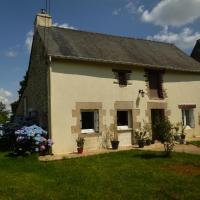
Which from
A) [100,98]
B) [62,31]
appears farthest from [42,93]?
[62,31]

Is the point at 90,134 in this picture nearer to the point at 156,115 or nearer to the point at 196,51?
the point at 156,115

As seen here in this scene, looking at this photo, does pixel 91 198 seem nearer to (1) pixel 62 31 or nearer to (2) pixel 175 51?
(1) pixel 62 31

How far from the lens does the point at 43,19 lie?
53.4ft

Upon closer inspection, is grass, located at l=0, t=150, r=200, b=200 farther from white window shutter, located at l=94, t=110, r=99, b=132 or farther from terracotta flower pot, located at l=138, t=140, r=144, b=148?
white window shutter, located at l=94, t=110, r=99, b=132

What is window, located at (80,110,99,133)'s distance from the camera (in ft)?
45.9

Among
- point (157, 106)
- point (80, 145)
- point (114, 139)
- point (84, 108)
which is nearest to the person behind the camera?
point (80, 145)

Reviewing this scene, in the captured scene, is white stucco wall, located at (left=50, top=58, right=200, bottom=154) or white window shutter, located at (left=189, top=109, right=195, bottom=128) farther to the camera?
white window shutter, located at (left=189, top=109, right=195, bottom=128)

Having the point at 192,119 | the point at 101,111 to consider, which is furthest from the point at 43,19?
the point at 192,119

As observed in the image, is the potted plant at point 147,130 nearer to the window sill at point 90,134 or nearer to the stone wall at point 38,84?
the window sill at point 90,134

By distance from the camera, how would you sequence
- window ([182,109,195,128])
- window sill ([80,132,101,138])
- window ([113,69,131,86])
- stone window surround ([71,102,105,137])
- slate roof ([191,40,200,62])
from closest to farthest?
1. stone window surround ([71,102,105,137])
2. window sill ([80,132,101,138])
3. window ([113,69,131,86])
4. window ([182,109,195,128])
5. slate roof ([191,40,200,62])

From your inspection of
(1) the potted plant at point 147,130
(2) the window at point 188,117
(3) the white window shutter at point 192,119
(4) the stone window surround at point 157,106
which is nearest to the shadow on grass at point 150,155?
(1) the potted plant at point 147,130

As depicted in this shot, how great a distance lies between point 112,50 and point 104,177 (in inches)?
376

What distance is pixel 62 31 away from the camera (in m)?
16.5

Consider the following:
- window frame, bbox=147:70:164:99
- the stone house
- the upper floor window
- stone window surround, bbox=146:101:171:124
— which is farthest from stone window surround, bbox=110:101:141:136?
the upper floor window
